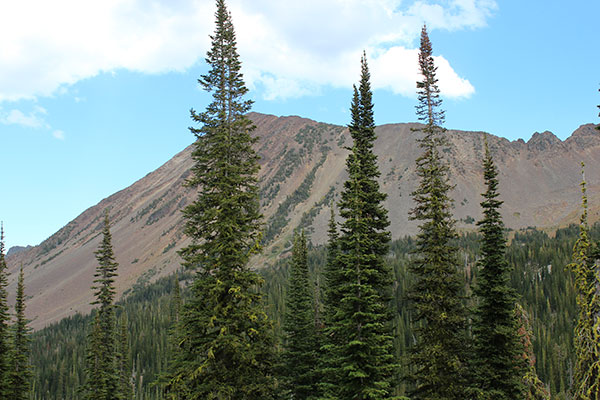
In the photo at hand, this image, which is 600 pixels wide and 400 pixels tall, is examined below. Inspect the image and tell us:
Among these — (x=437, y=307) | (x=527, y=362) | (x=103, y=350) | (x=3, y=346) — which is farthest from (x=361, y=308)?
(x=3, y=346)

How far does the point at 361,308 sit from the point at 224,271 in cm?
679

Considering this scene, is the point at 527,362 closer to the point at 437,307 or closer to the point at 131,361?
the point at 437,307

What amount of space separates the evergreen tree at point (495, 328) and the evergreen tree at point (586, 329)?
41.2 ft

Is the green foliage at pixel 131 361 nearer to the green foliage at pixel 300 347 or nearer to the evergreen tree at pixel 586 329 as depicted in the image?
the green foliage at pixel 300 347

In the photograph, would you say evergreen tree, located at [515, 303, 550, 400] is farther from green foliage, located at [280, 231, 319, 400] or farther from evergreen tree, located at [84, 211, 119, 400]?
evergreen tree, located at [84, 211, 119, 400]

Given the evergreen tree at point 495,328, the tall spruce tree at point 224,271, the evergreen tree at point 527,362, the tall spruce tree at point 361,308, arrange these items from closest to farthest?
the tall spruce tree at point 224,271
the tall spruce tree at point 361,308
the evergreen tree at point 527,362
the evergreen tree at point 495,328

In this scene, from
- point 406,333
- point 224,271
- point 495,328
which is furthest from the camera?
point 406,333

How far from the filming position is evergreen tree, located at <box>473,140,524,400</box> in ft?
71.5

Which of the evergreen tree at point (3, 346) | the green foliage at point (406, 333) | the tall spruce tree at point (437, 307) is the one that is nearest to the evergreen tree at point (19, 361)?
the evergreen tree at point (3, 346)

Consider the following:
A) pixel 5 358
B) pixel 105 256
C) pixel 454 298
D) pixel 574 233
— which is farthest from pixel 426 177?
pixel 574 233

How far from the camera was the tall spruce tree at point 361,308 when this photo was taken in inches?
742

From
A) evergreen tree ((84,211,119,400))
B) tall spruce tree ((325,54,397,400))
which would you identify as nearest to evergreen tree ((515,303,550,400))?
tall spruce tree ((325,54,397,400))

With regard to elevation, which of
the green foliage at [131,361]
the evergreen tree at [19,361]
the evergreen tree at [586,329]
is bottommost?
the green foliage at [131,361]

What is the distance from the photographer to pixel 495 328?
22250mm
